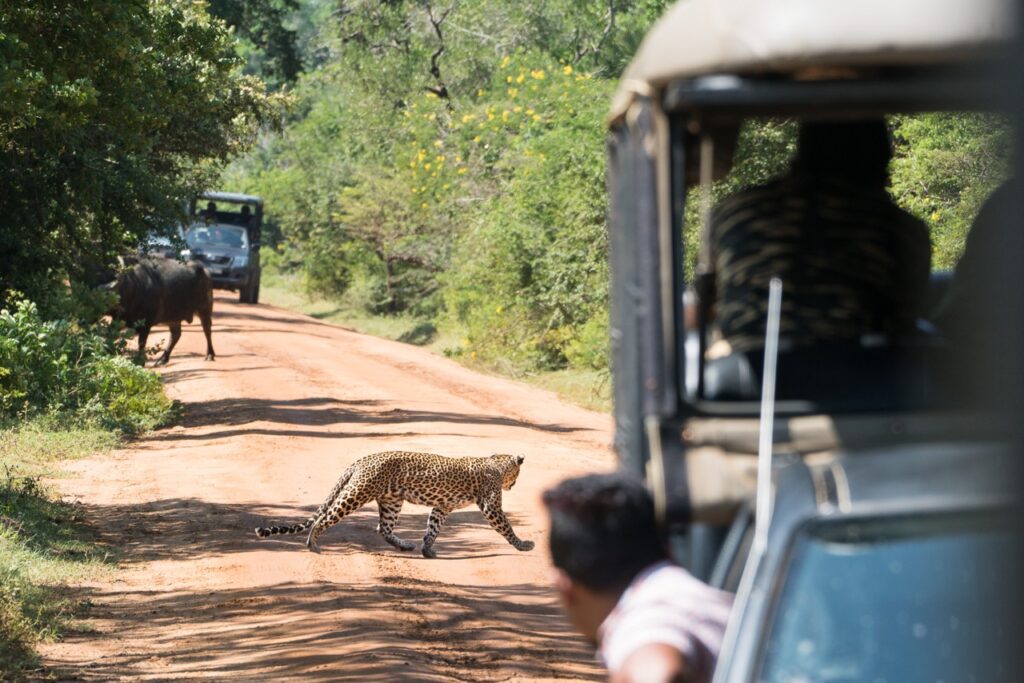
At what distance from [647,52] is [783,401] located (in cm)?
88

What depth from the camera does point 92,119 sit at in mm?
14227

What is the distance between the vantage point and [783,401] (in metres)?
3.13

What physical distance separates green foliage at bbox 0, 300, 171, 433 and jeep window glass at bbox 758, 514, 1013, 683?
13.8 m

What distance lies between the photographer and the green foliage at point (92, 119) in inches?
453

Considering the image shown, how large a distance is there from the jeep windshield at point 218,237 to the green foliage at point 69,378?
61.5ft

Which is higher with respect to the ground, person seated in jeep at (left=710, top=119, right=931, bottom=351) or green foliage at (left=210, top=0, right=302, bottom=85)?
person seated in jeep at (left=710, top=119, right=931, bottom=351)

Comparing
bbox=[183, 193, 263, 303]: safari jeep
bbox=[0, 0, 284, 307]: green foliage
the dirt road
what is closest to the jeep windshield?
bbox=[183, 193, 263, 303]: safari jeep

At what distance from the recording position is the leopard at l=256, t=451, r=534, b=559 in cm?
1034

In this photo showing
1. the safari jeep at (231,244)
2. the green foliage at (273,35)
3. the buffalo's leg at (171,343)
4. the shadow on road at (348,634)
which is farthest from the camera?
the safari jeep at (231,244)

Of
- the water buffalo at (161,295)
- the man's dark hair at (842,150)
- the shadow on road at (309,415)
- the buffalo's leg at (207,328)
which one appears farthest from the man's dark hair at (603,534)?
the buffalo's leg at (207,328)

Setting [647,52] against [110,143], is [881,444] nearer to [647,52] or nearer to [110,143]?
[647,52]

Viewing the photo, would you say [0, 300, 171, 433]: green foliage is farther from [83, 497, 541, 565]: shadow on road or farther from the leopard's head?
the leopard's head

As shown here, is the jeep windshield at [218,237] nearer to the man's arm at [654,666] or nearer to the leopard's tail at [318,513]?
the leopard's tail at [318,513]

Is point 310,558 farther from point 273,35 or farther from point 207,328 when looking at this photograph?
point 273,35
